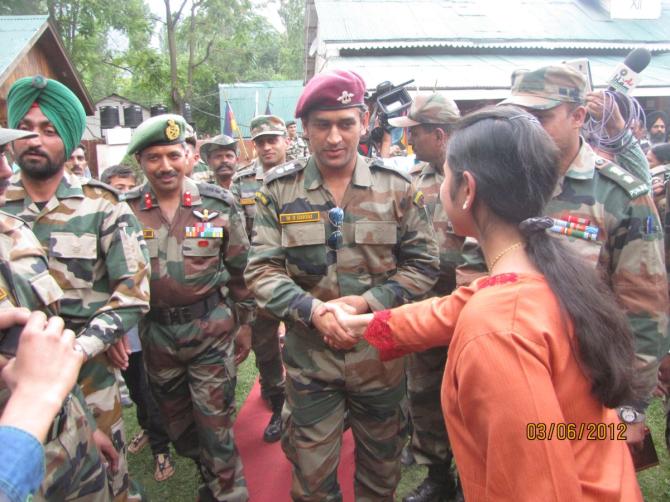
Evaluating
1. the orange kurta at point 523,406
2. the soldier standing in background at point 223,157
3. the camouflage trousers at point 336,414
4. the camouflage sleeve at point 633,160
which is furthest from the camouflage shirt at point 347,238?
the soldier standing in background at point 223,157

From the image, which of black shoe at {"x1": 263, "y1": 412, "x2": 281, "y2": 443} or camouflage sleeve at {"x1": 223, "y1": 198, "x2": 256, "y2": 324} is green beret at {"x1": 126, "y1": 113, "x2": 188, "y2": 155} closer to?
camouflage sleeve at {"x1": 223, "y1": 198, "x2": 256, "y2": 324}

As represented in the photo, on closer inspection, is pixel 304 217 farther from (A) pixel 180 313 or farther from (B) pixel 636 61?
(B) pixel 636 61

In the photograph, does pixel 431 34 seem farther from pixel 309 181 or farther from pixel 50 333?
pixel 50 333

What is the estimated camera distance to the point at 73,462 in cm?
164

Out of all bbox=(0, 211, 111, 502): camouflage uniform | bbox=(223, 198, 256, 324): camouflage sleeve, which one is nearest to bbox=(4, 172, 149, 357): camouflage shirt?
bbox=(0, 211, 111, 502): camouflage uniform

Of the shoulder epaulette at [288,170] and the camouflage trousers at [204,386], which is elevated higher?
the shoulder epaulette at [288,170]

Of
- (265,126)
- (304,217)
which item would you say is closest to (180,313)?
→ (304,217)

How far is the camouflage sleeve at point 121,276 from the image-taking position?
2217 mm

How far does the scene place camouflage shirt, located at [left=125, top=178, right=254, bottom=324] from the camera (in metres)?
2.96

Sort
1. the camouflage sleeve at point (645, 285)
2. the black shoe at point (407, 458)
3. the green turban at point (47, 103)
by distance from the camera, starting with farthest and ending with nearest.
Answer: the black shoe at point (407, 458), the green turban at point (47, 103), the camouflage sleeve at point (645, 285)

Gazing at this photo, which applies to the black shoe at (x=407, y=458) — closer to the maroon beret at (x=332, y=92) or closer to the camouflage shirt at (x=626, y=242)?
the camouflage shirt at (x=626, y=242)

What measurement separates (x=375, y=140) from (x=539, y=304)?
4.93m

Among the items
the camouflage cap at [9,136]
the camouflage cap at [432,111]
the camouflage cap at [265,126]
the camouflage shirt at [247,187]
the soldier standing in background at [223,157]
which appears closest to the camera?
the camouflage cap at [9,136]

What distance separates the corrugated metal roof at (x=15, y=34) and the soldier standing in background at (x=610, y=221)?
9.46 meters
